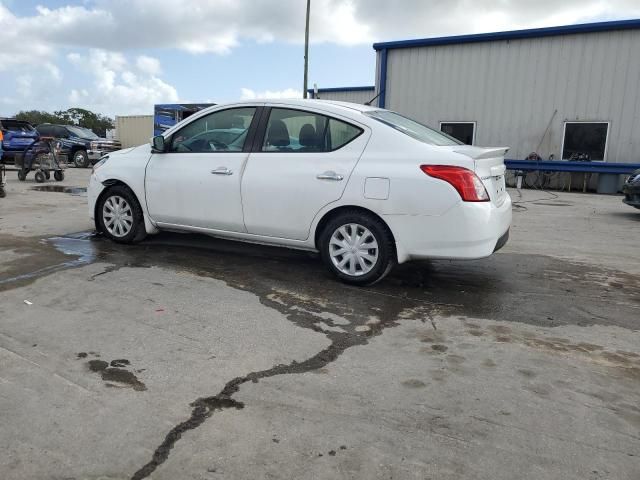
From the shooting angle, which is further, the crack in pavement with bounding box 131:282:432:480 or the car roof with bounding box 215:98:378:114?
the car roof with bounding box 215:98:378:114

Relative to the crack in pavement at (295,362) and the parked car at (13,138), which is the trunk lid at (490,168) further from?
the parked car at (13,138)

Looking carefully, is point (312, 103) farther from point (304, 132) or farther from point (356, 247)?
point (356, 247)

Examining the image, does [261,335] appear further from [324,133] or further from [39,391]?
[324,133]

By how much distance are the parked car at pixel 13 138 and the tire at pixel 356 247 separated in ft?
54.5

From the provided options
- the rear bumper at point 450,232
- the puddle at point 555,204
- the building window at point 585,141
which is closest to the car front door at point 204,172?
the rear bumper at point 450,232

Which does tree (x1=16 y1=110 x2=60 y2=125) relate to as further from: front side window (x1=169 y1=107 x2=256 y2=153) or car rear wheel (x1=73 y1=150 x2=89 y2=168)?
front side window (x1=169 y1=107 x2=256 y2=153)

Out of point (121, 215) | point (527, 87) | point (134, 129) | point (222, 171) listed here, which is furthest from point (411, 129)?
point (134, 129)

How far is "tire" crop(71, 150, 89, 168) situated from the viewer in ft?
70.2

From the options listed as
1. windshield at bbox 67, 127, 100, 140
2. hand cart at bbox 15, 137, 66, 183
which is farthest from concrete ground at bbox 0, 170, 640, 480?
windshield at bbox 67, 127, 100, 140

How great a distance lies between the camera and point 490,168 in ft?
14.7

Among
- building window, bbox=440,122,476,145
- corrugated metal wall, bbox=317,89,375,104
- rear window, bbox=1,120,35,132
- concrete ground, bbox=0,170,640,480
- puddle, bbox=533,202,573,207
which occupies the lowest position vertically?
concrete ground, bbox=0,170,640,480

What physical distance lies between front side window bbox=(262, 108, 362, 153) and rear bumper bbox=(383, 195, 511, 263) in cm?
87

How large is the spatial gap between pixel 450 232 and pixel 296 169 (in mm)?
1510

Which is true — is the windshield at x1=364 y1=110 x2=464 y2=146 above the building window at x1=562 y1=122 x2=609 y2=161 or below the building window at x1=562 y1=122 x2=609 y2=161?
below
